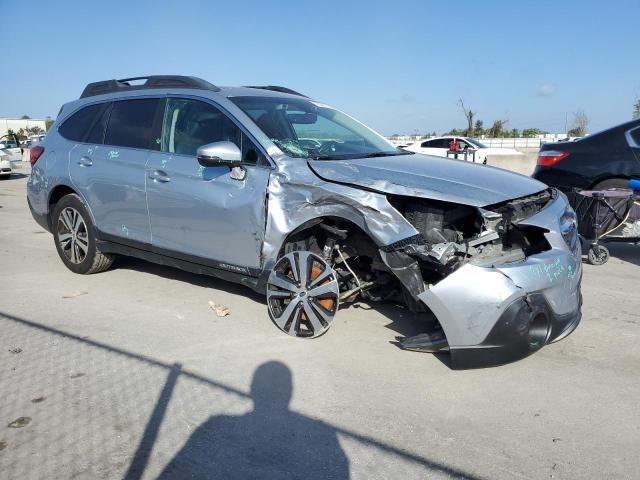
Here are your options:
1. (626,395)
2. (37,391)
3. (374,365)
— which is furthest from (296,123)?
(626,395)

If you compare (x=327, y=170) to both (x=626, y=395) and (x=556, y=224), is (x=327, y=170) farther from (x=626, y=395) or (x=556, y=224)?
(x=626, y=395)

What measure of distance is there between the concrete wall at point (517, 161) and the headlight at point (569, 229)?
1510cm

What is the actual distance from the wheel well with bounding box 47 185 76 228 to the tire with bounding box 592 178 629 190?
6.17 m

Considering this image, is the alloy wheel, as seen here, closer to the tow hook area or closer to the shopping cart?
the tow hook area

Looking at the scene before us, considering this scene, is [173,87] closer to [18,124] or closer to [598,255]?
[598,255]

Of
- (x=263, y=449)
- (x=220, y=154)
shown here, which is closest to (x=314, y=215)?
(x=220, y=154)

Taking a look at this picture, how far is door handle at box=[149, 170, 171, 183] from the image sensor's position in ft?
15.3

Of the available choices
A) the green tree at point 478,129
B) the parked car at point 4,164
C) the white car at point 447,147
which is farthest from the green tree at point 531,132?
the parked car at point 4,164

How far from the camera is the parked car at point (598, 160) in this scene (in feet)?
21.6

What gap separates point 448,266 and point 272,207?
1.38 metres

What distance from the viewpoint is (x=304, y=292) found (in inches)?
157

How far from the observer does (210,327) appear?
4.38 m

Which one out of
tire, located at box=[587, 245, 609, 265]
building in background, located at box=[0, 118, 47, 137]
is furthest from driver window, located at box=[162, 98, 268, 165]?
building in background, located at box=[0, 118, 47, 137]

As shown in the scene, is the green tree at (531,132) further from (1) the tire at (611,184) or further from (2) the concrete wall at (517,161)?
(1) the tire at (611,184)
